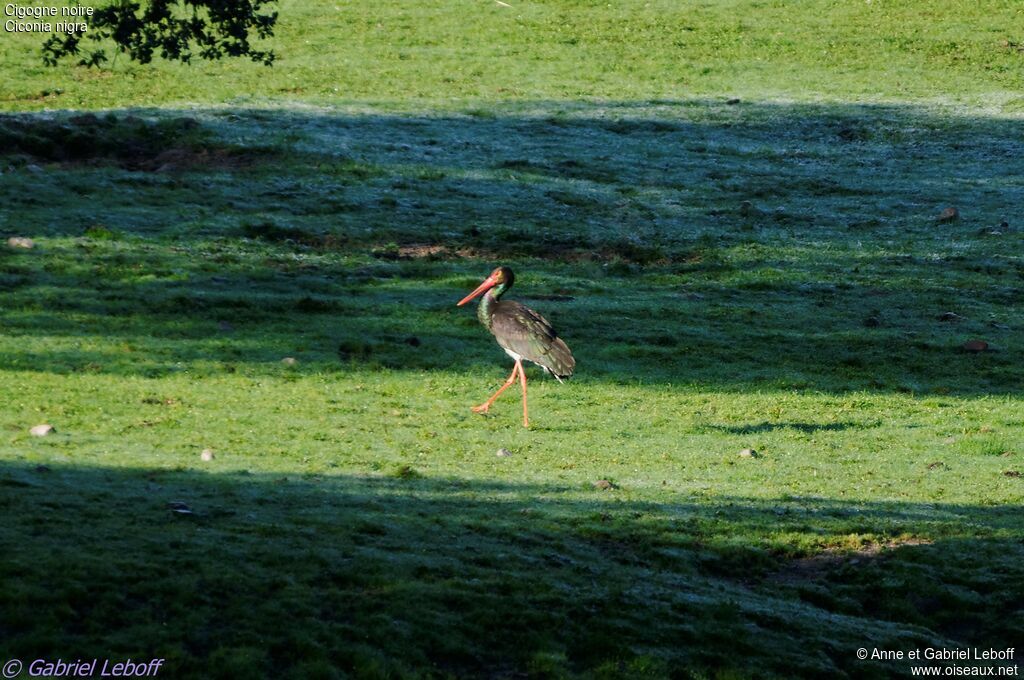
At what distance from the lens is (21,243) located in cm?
2369

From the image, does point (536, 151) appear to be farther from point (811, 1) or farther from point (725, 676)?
point (725, 676)

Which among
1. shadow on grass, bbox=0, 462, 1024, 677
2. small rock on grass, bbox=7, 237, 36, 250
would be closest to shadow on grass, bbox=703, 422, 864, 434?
shadow on grass, bbox=0, 462, 1024, 677

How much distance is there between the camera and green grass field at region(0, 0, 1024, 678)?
33.6 feet

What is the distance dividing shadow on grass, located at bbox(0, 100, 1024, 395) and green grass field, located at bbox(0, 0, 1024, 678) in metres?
0.14

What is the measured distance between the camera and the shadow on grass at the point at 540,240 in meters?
21.2

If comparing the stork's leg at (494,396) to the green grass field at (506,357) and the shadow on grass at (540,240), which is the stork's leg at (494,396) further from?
the shadow on grass at (540,240)

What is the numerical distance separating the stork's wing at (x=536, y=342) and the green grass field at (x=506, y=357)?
923 mm

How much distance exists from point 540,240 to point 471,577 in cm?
1786

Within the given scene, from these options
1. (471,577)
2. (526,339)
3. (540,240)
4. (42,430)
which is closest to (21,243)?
(42,430)

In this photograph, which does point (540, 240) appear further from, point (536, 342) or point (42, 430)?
point (42, 430)

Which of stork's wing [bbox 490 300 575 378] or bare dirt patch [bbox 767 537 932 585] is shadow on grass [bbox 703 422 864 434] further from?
bare dirt patch [bbox 767 537 932 585]

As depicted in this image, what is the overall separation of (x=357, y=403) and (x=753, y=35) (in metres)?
32.0

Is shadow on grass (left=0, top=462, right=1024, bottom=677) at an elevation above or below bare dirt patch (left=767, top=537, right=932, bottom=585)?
above

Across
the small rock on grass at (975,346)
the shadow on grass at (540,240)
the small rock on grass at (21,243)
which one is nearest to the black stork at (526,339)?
the shadow on grass at (540,240)
